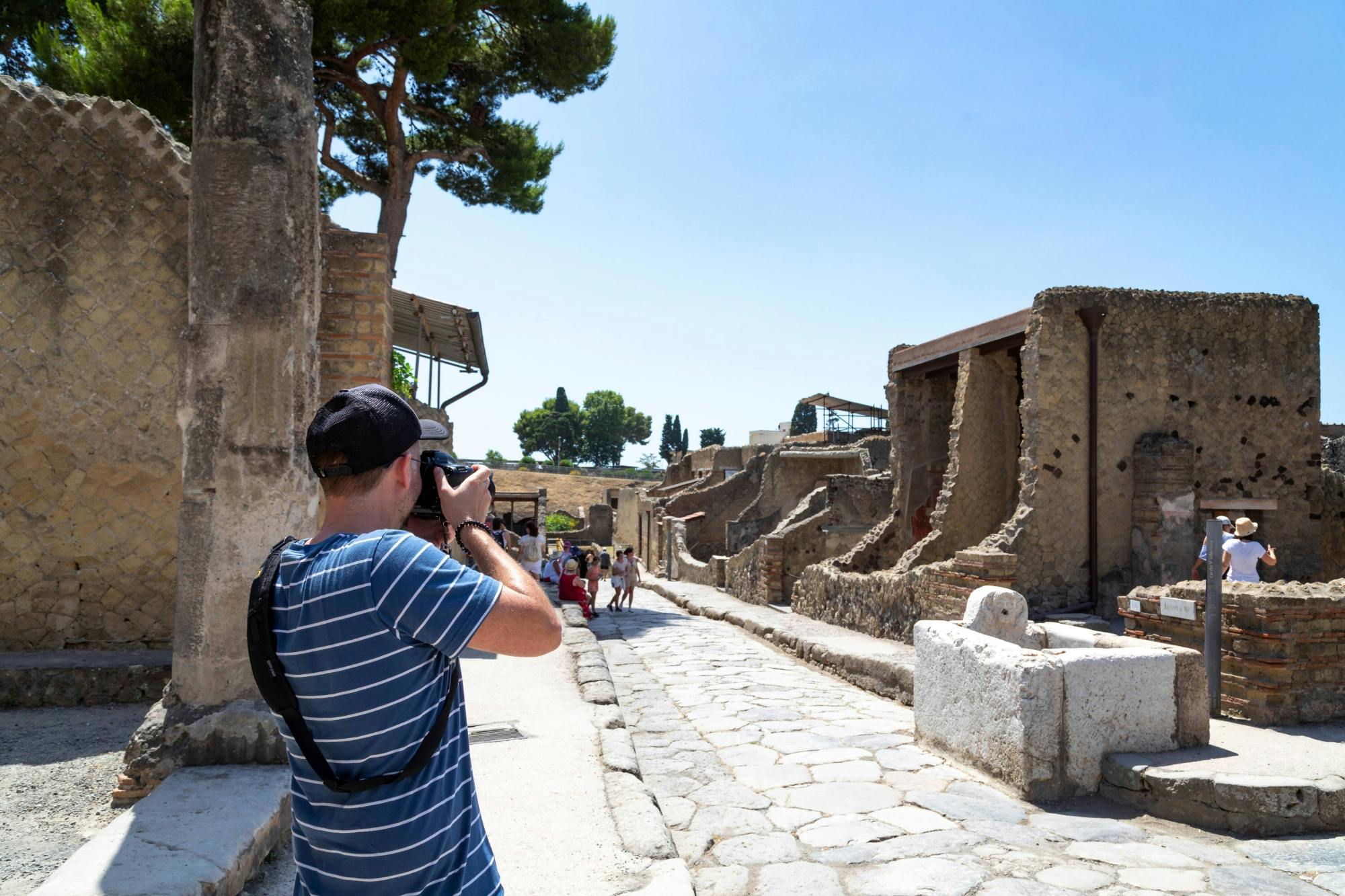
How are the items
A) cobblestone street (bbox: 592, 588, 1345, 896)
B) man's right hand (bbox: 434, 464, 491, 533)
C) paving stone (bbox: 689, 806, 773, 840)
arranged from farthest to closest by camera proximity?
paving stone (bbox: 689, 806, 773, 840)
cobblestone street (bbox: 592, 588, 1345, 896)
man's right hand (bbox: 434, 464, 491, 533)

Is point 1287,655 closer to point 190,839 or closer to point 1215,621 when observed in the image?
point 1215,621

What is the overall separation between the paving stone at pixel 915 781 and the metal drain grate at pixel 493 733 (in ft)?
6.76

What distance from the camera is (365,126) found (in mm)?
16422

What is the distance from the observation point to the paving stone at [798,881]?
11.7 feet

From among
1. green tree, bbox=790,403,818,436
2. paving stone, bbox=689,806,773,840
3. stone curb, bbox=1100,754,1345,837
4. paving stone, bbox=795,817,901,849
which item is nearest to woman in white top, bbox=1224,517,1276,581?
stone curb, bbox=1100,754,1345,837

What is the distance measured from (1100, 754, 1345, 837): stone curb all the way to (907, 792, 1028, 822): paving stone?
69cm

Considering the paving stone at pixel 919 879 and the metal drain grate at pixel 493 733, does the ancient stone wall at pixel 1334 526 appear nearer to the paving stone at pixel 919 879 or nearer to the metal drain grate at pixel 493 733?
the paving stone at pixel 919 879

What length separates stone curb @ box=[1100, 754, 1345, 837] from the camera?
4.27 m

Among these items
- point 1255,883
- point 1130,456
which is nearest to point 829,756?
point 1255,883

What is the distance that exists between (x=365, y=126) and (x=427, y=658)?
55.3ft

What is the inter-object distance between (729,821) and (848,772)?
112 centimetres

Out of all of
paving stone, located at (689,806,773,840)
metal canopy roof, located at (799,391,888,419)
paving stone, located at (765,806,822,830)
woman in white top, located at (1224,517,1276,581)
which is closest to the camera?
paving stone, located at (689,806,773,840)

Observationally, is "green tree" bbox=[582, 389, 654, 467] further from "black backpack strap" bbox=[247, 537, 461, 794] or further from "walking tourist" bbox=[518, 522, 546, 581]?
"black backpack strap" bbox=[247, 537, 461, 794]

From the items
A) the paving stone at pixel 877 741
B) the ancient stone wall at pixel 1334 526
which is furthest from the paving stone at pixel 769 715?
the ancient stone wall at pixel 1334 526
